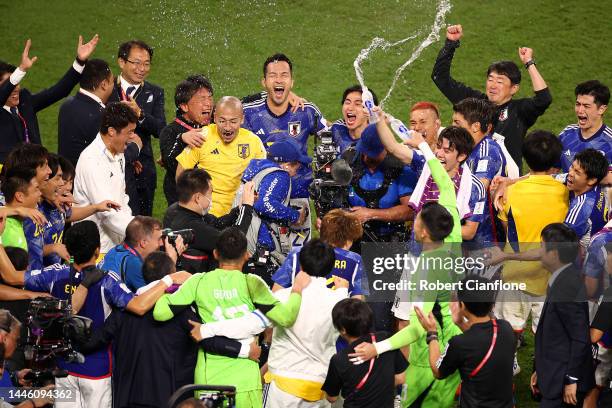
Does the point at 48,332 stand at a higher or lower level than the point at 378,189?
lower

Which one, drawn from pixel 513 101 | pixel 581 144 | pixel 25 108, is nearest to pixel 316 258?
pixel 581 144

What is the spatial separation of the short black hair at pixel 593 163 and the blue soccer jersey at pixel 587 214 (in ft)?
0.43

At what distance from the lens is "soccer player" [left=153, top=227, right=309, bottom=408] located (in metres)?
5.37

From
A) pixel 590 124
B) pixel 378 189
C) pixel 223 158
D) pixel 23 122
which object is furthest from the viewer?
pixel 23 122

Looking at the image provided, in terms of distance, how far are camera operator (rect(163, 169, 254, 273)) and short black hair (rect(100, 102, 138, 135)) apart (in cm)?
92

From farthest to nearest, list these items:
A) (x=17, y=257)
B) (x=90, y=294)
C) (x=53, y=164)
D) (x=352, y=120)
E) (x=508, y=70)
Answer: (x=508, y=70) < (x=352, y=120) < (x=53, y=164) < (x=17, y=257) < (x=90, y=294)

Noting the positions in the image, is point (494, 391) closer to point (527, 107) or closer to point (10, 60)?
point (527, 107)

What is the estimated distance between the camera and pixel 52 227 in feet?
21.8

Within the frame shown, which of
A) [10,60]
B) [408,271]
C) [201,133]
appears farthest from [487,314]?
[10,60]

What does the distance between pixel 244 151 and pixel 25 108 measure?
88.5 inches

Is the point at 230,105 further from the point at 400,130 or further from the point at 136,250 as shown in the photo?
the point at 136,250

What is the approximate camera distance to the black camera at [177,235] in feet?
19.3

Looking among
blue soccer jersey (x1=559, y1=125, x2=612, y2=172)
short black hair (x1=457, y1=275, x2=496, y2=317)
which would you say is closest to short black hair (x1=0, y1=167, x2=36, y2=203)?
short black hair (x1=457, y1=275, x2=496, y2=317)

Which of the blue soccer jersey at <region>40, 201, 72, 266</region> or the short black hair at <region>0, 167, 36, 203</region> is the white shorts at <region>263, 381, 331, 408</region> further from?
the short black hair at <region>0, 167, 36, 203</region>
